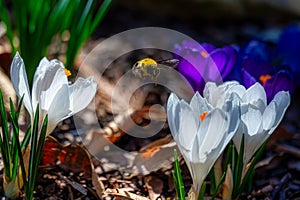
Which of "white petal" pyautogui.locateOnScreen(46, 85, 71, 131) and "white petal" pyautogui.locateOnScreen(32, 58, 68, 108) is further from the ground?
"white petal" pyautogui.locateOnScreen(32, 58, 68, 108)

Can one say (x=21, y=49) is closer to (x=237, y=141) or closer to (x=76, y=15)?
(x=76, y=15)

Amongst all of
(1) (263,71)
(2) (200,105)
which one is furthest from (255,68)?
(2) (200,105)

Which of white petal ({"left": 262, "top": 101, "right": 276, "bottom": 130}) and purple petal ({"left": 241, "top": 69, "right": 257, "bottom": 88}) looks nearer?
white petal ({"left": 262, "top": 101, "right": 276, "bottom": 130})

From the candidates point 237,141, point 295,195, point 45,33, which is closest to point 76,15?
point 45,33

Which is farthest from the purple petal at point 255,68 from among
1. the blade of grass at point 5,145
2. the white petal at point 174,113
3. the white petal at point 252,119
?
the blade of grass at point 5,145

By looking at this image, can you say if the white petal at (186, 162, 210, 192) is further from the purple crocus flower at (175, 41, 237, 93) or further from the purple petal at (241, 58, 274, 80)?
the purple petal at (241, 58, 274, 80)

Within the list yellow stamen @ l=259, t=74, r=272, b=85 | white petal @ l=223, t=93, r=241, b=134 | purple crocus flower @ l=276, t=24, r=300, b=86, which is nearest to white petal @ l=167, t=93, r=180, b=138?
white petal @ l=223, t=93, r=241, b=134
